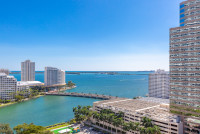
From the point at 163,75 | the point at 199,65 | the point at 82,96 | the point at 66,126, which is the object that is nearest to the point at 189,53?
the point at 199,65

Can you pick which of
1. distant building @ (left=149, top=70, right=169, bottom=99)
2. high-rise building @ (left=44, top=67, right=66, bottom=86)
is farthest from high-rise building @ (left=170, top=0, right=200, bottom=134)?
high-rise building @ (left=44, top=67, right=66, bottom=86)

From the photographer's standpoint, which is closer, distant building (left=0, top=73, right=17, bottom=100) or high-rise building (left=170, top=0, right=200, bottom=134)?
high-rise building (left=170, top=0, right=200, bottom=134)

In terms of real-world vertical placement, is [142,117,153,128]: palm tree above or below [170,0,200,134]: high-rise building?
below

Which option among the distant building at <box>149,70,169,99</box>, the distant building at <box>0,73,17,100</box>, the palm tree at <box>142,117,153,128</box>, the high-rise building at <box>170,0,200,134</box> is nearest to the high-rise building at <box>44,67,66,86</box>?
the distant building at <box>0,73,17,100</box>

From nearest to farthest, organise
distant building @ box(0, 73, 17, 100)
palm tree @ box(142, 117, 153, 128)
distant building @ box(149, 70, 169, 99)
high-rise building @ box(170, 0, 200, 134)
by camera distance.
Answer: high-rise building @ box(170, 0, 200, 134) → palm tree @ box(142, 117, 153, 128) → distant building @ box(149, 70, 169, 99) → distant building @ box(0, 73, 17, 100)

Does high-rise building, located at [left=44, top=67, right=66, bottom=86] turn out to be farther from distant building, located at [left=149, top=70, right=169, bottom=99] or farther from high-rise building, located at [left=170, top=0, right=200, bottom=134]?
high-rise building, located at [left=170, top=0, right=200, bottom=134]

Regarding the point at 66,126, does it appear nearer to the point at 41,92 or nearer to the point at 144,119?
the point at 144,119

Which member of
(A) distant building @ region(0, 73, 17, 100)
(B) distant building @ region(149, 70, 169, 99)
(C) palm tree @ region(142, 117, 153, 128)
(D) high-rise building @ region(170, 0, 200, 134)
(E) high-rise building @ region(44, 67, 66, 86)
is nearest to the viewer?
(D) high-rise building @ region(170, 0, 200, 134)
